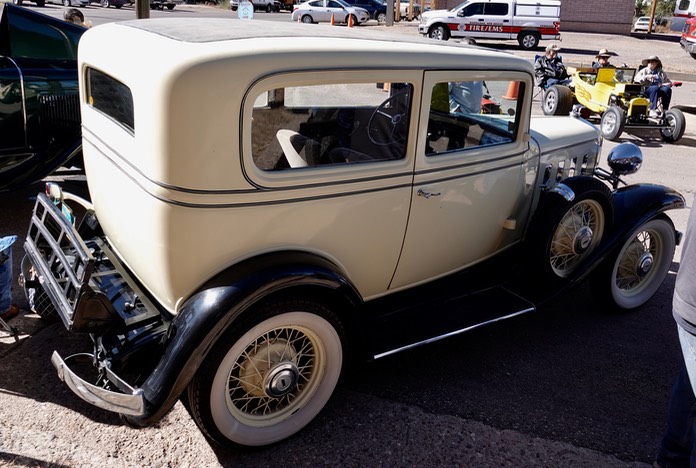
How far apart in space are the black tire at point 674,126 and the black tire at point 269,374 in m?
8.79

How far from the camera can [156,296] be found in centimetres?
277

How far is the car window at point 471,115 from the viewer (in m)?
3.25

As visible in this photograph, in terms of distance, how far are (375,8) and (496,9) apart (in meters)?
9.71

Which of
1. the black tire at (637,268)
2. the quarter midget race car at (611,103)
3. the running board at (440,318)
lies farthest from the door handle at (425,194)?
the quarter midget race car at (611,103)

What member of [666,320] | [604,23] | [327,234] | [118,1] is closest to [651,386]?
[666,320]

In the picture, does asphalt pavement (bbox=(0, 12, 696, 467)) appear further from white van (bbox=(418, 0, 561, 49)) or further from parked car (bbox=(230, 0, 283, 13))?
parked car (bbox=(230, 0, 283, 13))

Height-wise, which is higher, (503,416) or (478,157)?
(478,157)

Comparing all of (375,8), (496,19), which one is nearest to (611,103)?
(496,19)

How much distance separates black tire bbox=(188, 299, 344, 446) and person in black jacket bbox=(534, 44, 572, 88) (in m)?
10.8

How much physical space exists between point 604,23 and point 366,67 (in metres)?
34.7

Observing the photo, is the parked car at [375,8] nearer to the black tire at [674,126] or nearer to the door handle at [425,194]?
the black tire at [674,126]

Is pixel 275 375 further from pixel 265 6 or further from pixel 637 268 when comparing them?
pixel 265 6

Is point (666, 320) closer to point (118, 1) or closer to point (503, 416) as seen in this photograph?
point (503, 416)

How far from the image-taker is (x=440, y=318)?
10.8 ft
